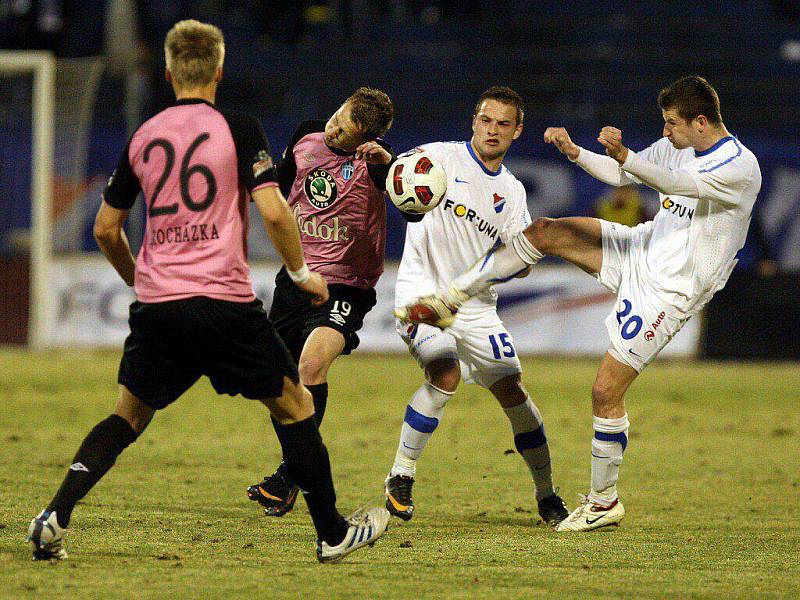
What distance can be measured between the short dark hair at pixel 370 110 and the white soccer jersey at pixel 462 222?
0.31 m

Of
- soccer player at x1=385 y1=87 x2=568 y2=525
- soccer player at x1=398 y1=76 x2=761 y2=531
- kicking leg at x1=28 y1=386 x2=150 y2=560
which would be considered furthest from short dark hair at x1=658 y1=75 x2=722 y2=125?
kicking leg at x1=28 y1=386 x2=150 y2=560

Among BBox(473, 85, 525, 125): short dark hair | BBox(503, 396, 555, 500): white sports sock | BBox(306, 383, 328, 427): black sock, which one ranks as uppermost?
BBox(473, 85, 525, 125): short dark hair

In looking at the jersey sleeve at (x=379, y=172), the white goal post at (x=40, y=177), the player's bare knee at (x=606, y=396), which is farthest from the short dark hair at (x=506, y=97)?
the white goal post at (x=40, y=177)

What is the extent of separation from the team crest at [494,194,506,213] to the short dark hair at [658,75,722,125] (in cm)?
103

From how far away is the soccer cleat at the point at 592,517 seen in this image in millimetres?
6283

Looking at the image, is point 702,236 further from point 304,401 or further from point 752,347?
point 752,347

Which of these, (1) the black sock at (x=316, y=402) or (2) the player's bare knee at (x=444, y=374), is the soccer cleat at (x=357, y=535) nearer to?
(1) the black sock at (x=316, y=402)

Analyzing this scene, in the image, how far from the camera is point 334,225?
22.2 feet

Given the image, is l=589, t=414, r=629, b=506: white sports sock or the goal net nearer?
l=589, t=414, r=629, b=506: white sports sock

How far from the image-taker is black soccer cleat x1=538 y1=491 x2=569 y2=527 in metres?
6.50

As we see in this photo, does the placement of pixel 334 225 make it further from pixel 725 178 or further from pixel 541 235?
pixel 725 178

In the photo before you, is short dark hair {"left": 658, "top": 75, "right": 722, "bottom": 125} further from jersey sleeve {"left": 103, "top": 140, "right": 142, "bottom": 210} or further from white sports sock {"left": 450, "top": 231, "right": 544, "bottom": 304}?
jersey sleeve {"left": 103, "top": 140, "right": 142, "bottom": 210}

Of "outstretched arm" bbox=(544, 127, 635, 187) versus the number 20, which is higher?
"outstretched arm" bbox=(544, 127, 635, 187)

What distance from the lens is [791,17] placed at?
828 inches
